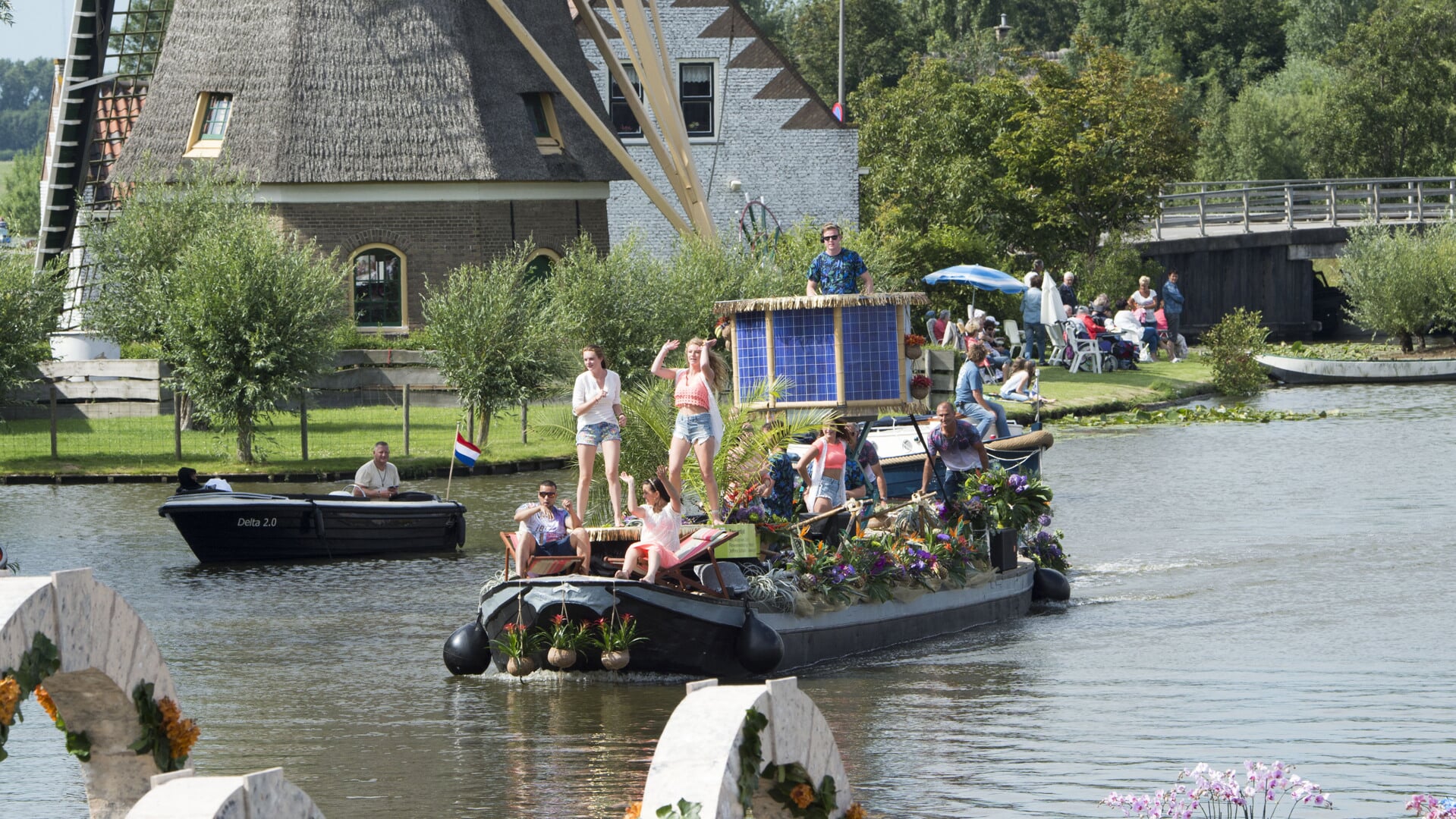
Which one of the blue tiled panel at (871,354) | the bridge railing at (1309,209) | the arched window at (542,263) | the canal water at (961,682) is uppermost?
the bridge railing at (1309,209)

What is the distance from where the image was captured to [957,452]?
1933 cm

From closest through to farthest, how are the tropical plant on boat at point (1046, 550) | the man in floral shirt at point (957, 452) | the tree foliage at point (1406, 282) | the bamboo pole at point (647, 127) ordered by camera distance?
the man in floral shirt at point (957, 452) → the tropical plant on boat at point (1046, 550) → the bamboo pole at point (647, 127) → the tree foliage at point (1406, 282)

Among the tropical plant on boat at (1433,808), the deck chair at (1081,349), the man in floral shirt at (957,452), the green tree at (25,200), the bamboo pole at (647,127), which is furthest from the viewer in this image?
the green tree at (25,200)

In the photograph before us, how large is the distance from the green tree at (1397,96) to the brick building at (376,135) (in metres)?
33.4

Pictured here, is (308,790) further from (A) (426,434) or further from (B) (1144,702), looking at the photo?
(A) (426,434)

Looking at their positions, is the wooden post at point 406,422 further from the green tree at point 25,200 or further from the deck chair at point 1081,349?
the green tree at point 25,200

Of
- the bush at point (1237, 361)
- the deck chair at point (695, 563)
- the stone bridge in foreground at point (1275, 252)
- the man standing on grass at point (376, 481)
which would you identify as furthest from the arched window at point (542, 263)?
the deck chair at point (695, 563)

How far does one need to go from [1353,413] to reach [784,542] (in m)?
22.6

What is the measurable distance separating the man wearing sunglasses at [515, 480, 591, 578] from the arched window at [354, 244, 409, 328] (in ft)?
82.9

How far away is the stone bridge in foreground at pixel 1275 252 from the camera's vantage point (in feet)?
179

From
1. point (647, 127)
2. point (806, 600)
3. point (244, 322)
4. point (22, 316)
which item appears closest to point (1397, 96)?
point (647, 127)

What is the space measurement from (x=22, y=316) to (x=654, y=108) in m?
13.9

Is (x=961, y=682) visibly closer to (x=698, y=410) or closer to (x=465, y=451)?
(x=698, y=410)

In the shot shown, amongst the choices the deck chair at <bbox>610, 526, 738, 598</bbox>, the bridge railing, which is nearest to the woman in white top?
the deck chair at <bbox>610, 526, 738, 598</bbox>
